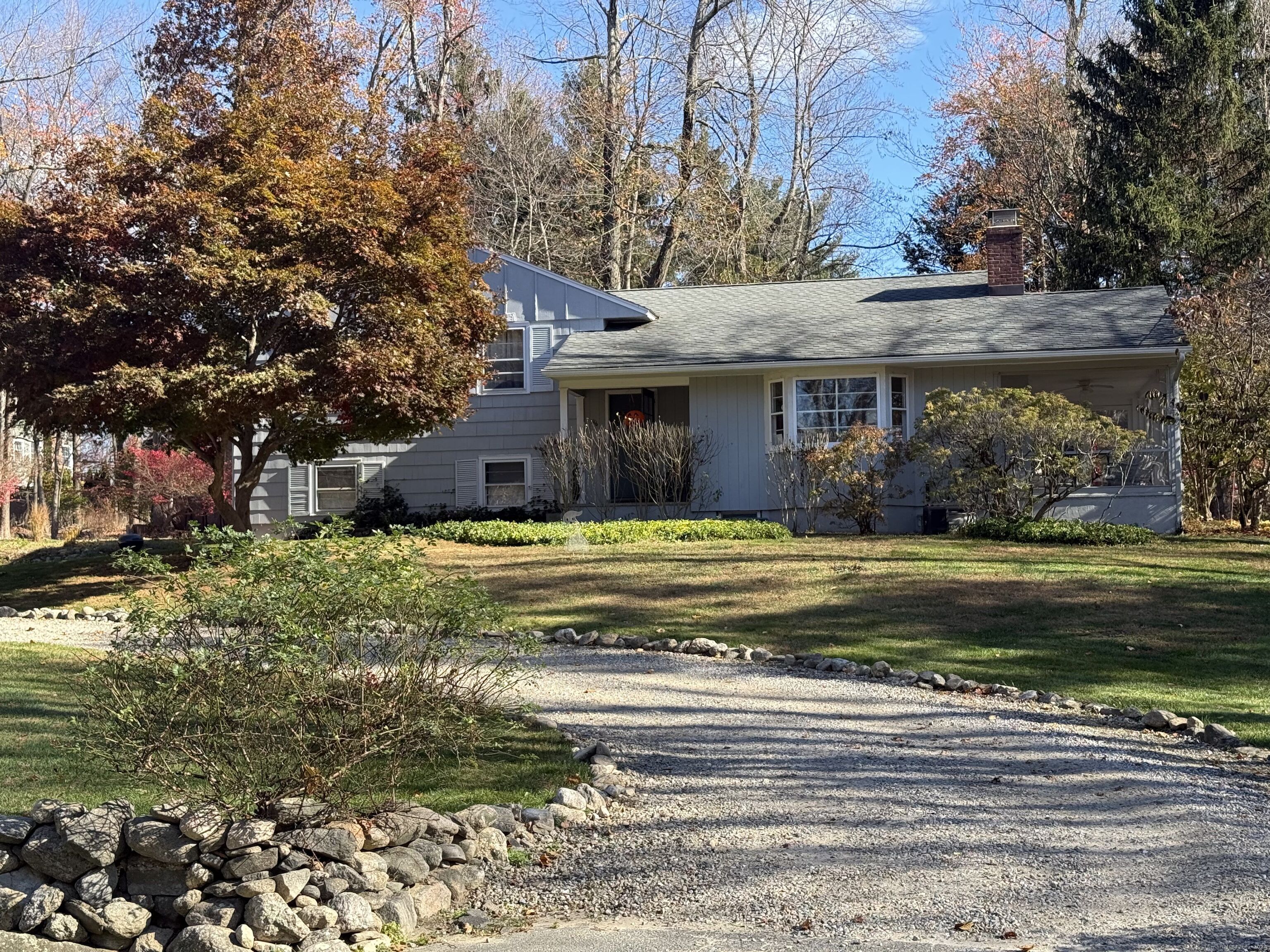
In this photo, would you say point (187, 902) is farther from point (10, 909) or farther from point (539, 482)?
point (539, 482)

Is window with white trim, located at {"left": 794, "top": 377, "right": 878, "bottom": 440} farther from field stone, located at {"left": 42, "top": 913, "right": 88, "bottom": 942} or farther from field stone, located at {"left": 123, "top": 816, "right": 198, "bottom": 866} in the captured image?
field stone, located at {"left": 42, "top": 913, "right": 88, "bottom": 942}

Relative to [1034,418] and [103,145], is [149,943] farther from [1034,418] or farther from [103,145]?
[1034,418]

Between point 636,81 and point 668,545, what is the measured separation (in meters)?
19.0

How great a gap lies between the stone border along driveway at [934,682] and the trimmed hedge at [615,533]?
5.38 metres

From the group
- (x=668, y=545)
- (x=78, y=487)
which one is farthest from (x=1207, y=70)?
(x=78, y=487)

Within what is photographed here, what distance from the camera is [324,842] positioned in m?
5.43

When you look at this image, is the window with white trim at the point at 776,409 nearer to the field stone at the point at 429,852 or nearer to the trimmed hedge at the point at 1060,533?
the trimmed hedge at the point at 1060,533

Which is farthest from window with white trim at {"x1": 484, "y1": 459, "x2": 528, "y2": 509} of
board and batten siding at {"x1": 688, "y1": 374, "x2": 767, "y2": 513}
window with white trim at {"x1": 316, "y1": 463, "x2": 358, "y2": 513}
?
board and batten siding at {"x1": 688, "y1": 374, "x2": 767, "y2": 513}

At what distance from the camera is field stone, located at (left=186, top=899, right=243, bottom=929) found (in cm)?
514

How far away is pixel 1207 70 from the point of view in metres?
25.7

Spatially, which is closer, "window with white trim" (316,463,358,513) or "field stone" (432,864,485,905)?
"field stone" (432,864,485,905)

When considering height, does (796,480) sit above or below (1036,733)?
above

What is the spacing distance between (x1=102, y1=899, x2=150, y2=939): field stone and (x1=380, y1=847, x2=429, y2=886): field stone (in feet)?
3.40

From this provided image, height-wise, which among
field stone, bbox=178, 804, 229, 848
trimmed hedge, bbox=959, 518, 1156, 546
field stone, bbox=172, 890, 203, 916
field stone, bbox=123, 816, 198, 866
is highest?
trimmed hedge, bbox=959, 518, 1156, 546
